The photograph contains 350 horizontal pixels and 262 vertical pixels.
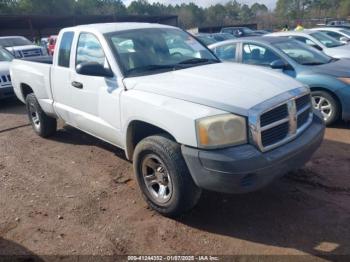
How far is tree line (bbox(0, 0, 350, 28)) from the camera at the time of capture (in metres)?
62.2

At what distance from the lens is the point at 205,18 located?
83562 mm

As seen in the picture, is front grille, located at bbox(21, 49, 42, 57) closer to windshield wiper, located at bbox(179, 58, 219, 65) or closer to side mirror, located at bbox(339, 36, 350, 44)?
windshield wiper, located at bbox(179, 58, 219, 65)

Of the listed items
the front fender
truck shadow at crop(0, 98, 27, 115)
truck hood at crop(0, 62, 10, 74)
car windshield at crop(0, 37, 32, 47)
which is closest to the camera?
the front fender

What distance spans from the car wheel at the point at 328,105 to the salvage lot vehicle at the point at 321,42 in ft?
12.3

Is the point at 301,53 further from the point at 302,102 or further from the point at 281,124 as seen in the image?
the point at 281,124

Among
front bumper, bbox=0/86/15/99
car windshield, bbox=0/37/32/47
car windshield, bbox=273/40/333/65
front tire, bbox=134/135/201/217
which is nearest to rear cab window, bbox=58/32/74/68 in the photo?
front tire, bbox=134/135/201/217

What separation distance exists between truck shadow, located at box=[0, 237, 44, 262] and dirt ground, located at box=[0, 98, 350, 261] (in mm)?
10

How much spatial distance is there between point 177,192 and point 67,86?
2.46 meters

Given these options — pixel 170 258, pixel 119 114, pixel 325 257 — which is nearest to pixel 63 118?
pixel 119 114

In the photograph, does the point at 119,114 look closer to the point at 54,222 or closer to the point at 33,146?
the point at 54,222

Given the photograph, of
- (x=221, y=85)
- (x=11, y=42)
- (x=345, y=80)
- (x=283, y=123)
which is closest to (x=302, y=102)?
(x=283, y=123)

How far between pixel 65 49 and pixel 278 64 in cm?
366

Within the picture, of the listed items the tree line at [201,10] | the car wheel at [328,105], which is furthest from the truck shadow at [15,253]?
the tree line at [201,10]

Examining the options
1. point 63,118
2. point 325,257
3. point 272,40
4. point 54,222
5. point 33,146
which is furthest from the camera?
point 272,40
